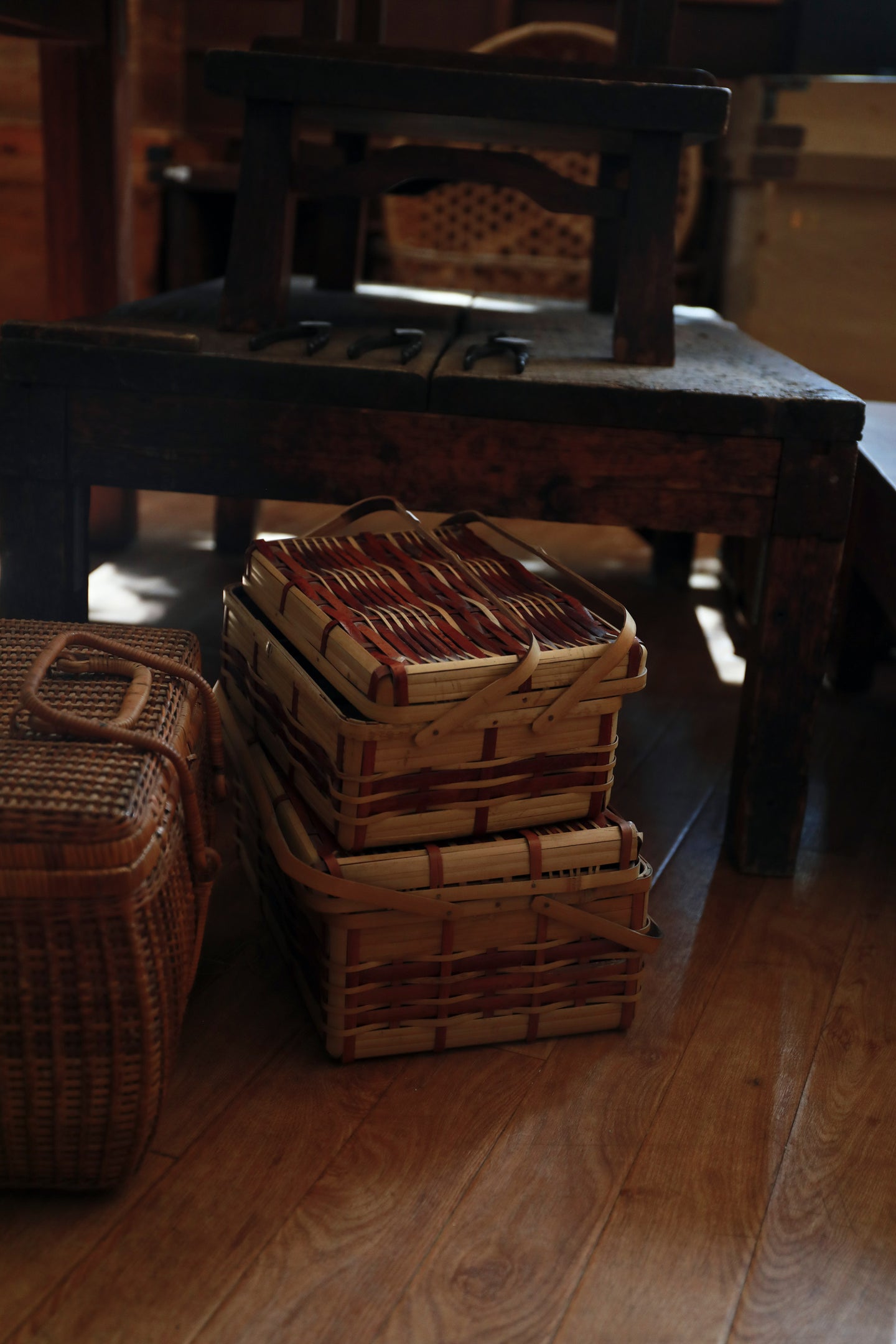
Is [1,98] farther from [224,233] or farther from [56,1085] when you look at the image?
[56,1085]

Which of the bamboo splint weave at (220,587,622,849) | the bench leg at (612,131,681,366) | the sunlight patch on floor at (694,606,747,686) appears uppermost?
the bench leg at (612,131,681,366)

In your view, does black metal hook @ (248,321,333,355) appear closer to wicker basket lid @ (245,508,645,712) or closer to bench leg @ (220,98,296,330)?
bench leg @ (220,98,296,330)

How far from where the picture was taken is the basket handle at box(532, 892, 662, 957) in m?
1.19

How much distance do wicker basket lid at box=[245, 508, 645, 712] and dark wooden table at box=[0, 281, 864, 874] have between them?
0.11 m

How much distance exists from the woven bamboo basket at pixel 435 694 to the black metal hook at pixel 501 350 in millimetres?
309

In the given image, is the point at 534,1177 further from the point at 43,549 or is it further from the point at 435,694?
the point at 43,549

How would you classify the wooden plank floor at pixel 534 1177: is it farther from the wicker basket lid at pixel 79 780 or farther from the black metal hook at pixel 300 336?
the black metal hook at pixel 300 336

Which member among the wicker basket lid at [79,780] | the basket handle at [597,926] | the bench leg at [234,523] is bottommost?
the bench leg at [234,523]

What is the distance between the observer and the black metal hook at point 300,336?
151 centimetres

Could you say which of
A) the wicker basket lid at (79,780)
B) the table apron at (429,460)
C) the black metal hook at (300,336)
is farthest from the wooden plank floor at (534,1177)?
the black metal hook at (300,336)

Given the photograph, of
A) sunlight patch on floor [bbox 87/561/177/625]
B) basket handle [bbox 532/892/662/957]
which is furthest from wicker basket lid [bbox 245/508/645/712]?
sunlight patch on floor [bbox 87/561/177/625]

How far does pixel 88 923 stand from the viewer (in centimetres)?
91

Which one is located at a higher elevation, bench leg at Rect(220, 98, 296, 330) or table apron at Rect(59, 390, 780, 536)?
bench leg at Rect(220, 98, 296, 330)

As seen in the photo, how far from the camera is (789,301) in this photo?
121 inches
